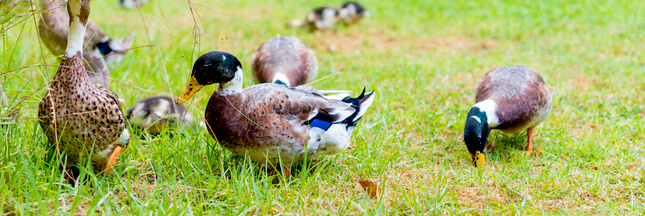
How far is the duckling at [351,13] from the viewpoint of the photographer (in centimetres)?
789

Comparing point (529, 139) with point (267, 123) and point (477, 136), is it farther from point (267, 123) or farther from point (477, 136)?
point (267, 123)

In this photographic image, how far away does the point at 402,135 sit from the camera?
3.92 m

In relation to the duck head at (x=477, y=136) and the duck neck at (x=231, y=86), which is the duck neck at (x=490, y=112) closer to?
the duck head at (x=477, y=136)

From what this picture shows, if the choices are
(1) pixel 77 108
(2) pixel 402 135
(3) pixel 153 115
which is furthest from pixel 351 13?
(1) pixel 77 108

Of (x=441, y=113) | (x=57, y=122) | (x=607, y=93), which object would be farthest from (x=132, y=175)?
(x=607, y=93)

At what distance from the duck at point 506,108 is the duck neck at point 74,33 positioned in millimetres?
2362

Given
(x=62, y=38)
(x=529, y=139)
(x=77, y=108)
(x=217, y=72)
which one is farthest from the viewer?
(x=62, y=38)

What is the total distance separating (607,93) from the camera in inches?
194

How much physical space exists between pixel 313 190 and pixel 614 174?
6.44 ft

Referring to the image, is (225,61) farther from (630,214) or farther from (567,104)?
(567,104)

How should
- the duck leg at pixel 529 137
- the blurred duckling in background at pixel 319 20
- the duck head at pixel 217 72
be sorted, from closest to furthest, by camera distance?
the duck head at pixel 217 72 < the duck leg at pixel 529 137 < the blurred duckling in background at pixel 319 20

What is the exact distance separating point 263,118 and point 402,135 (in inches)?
58.4

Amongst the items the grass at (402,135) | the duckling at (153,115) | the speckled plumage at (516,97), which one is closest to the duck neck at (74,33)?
the grass at (402,135)

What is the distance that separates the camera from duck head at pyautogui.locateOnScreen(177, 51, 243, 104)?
2.74 metres
